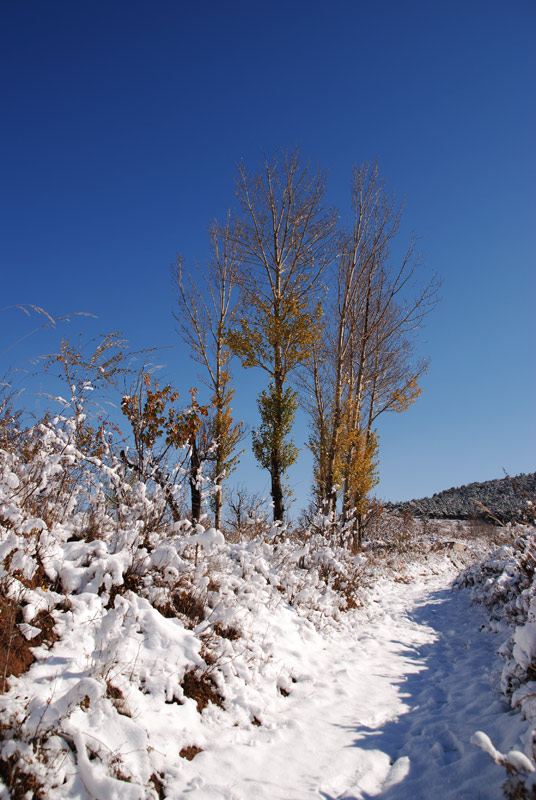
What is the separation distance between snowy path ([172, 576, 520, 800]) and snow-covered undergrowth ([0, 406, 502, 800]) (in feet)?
0.57

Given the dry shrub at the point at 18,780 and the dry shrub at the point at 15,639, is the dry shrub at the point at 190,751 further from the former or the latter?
the dry shrub at the point at 15,639

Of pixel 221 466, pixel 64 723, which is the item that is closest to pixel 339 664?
pixel 64 723

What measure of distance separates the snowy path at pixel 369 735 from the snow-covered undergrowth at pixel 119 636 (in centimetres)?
17

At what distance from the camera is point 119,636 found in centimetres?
273

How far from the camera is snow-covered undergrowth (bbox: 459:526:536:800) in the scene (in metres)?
1.84

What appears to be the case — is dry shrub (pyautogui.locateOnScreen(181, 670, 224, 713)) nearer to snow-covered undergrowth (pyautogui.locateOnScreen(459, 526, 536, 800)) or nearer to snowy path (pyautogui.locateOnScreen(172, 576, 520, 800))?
snowy path (pyautogui.locateOnScreen(172, 576, 520, 800))

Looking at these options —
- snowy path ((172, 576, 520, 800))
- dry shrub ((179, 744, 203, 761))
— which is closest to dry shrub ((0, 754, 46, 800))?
snowy path ((172, 576, 520, 800))

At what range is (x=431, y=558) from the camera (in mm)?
15812

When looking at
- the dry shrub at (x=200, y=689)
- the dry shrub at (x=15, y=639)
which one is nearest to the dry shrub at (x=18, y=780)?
the dry shrub at (x=15, y=639)

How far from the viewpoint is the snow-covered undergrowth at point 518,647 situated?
1.84 meters

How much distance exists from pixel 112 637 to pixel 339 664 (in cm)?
276

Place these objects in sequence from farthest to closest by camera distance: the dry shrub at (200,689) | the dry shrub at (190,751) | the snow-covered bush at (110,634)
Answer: the dry shrub at (200,689) < the dry shrub at (190,751) < the snow-covered bush at (110,634)

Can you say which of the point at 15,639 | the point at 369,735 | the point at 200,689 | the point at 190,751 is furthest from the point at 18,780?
the point at 369,735

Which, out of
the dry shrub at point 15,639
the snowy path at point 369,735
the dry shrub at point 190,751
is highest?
the dry shrub at point 15,639
